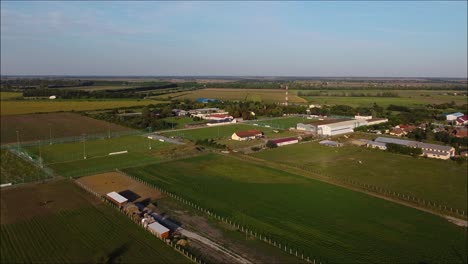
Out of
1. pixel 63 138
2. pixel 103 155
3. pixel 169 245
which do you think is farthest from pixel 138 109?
pixel 169 245

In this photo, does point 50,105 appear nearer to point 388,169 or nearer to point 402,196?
point 388,169

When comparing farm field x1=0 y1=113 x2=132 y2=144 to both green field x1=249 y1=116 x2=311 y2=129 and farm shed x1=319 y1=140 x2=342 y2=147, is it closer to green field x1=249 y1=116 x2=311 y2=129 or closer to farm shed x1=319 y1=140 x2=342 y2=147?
green field x1=249 y1=116 x2=311 y2=129

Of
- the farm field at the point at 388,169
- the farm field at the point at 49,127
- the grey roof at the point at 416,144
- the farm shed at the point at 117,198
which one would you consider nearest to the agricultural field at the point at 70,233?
the farm shed at the point at 117,198

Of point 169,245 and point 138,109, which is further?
point 138,109

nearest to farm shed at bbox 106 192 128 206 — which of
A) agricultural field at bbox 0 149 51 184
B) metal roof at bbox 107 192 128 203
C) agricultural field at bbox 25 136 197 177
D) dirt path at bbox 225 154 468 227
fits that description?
metal roof at bbox 107 192 128 203

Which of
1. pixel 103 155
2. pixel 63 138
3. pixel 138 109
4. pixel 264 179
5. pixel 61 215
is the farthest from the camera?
pixel 138 109

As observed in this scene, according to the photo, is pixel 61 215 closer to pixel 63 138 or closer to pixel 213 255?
pixel 213 255

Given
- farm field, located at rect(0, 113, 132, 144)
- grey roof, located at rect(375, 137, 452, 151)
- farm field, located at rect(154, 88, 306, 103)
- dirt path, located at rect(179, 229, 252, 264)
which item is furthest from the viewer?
farm field, located at rect(154, 88, 306, 103)
